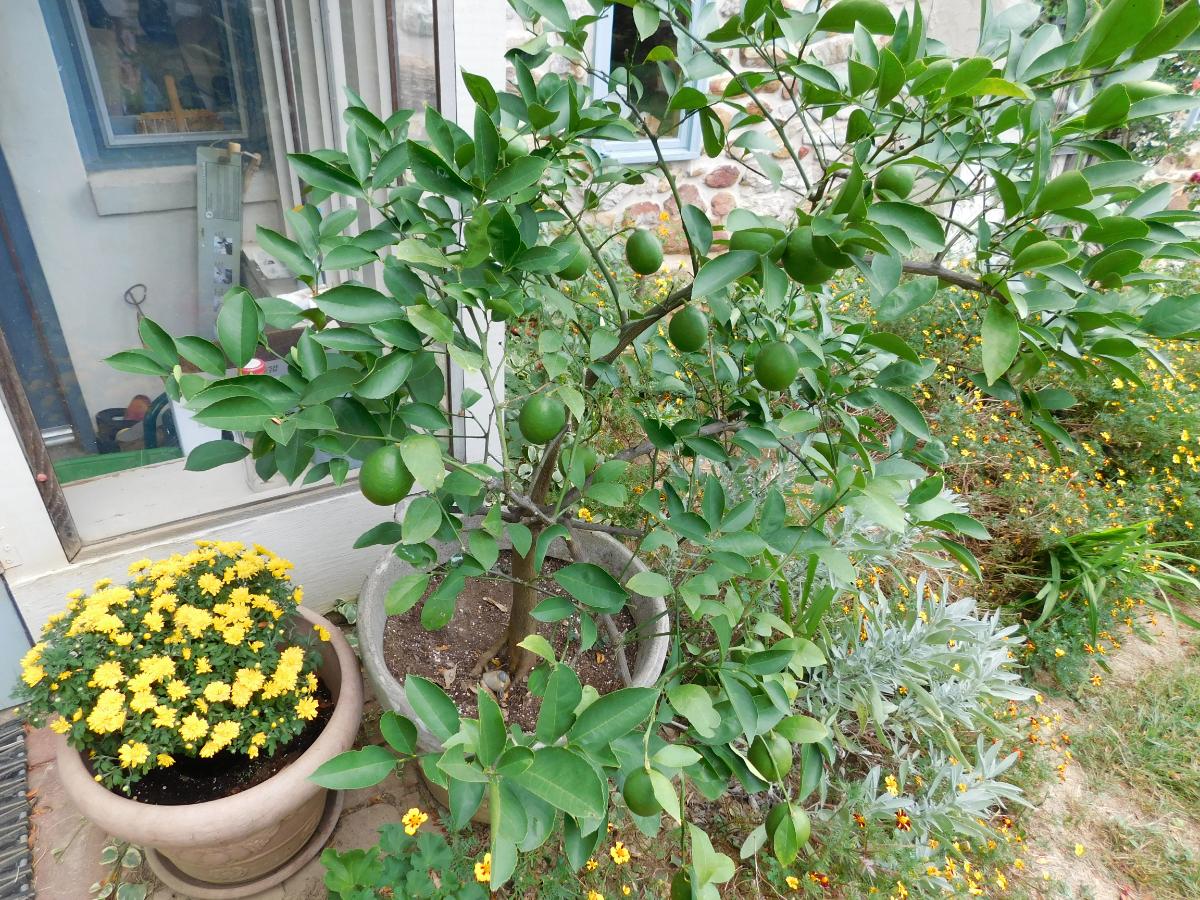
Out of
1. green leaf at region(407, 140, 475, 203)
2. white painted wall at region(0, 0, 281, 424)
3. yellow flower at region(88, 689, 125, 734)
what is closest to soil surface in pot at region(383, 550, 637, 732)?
yellow flower at region(88, 689, 125, 734)

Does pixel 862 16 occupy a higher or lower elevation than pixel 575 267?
higher

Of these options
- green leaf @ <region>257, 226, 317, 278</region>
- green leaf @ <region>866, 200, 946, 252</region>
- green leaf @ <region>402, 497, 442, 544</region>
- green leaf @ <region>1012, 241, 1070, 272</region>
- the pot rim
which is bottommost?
the pot rim

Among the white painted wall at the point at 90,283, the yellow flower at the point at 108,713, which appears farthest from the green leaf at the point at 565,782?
the white painted wall at the point at 90,283

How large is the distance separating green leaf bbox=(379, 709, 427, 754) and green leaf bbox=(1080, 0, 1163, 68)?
1.05 m

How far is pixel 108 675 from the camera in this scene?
1.22 meters

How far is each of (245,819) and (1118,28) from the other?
162cm

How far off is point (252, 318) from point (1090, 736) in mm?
2394

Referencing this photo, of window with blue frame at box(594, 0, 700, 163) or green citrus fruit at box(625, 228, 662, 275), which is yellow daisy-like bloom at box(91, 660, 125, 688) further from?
window with blue frame at box(594, 0, 700, 163)

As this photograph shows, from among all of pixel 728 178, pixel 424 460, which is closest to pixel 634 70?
pixel 728 178

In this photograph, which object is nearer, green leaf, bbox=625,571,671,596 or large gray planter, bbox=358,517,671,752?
green leaf, bbox=625,571,671,596

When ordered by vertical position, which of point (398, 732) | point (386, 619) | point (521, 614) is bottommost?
point (386, 619)

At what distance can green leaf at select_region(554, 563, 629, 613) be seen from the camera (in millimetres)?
1049

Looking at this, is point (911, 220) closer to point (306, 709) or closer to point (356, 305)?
point (356, 305)

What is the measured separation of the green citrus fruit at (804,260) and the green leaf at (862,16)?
22 cm
